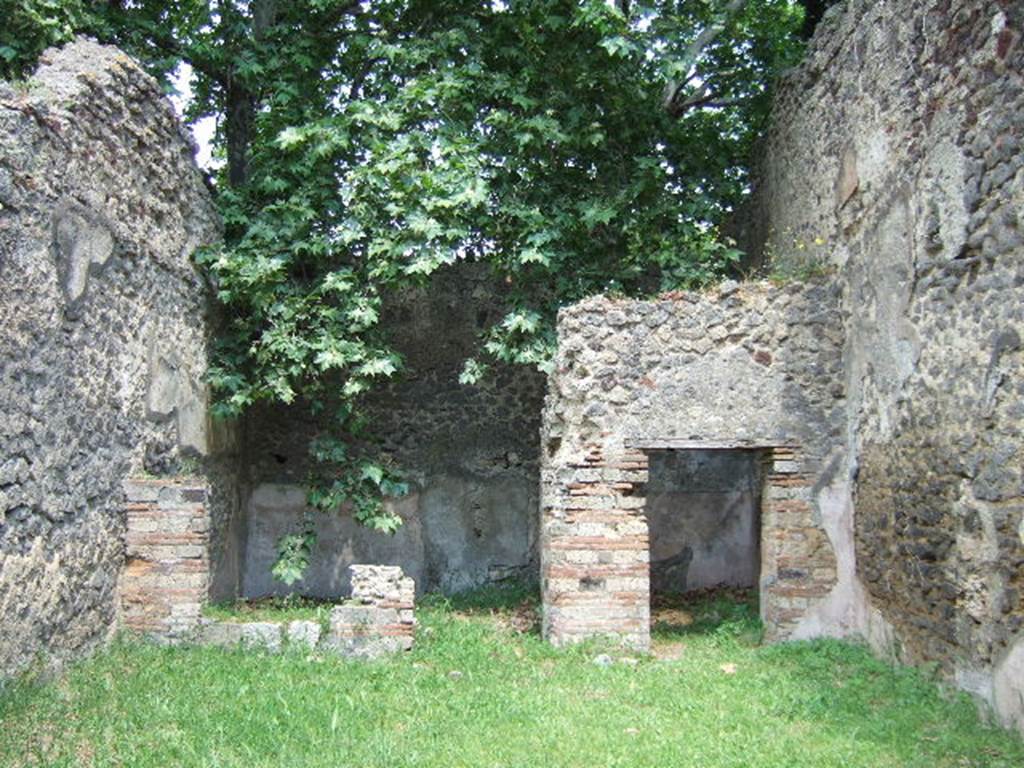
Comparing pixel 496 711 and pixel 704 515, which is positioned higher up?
pixel 704 515

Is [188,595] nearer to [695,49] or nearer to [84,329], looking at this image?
[84,329]

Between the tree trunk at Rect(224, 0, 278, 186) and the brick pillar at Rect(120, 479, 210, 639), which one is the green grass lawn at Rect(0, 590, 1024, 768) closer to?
the brick pillar at Rect(120, 479, 210, 639)

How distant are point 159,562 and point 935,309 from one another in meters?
5.49

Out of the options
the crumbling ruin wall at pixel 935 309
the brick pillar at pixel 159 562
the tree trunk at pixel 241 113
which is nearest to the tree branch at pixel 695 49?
the crumbling ruin wall at pixel 935 309

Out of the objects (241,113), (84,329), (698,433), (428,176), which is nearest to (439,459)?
(428,176)

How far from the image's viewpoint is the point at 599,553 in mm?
7570

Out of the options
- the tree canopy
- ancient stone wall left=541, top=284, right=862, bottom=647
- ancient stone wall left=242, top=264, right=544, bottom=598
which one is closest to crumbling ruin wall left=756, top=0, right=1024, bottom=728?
ancient stone wall left=541, top=284, right=862, bottom=647

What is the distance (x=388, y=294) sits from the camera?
10703 mm

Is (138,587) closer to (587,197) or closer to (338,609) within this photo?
(338,609)

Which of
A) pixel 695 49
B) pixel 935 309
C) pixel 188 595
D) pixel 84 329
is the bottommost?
pixel 188 595

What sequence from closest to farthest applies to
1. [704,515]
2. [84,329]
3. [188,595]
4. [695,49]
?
[84,329] → [188,595] → [695,49] → [704,515]

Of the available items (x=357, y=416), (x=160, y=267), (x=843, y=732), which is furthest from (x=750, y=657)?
(x=160, y=267)

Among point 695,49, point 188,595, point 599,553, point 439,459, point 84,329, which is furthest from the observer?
point 439,459

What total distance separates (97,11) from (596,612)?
289 inches
